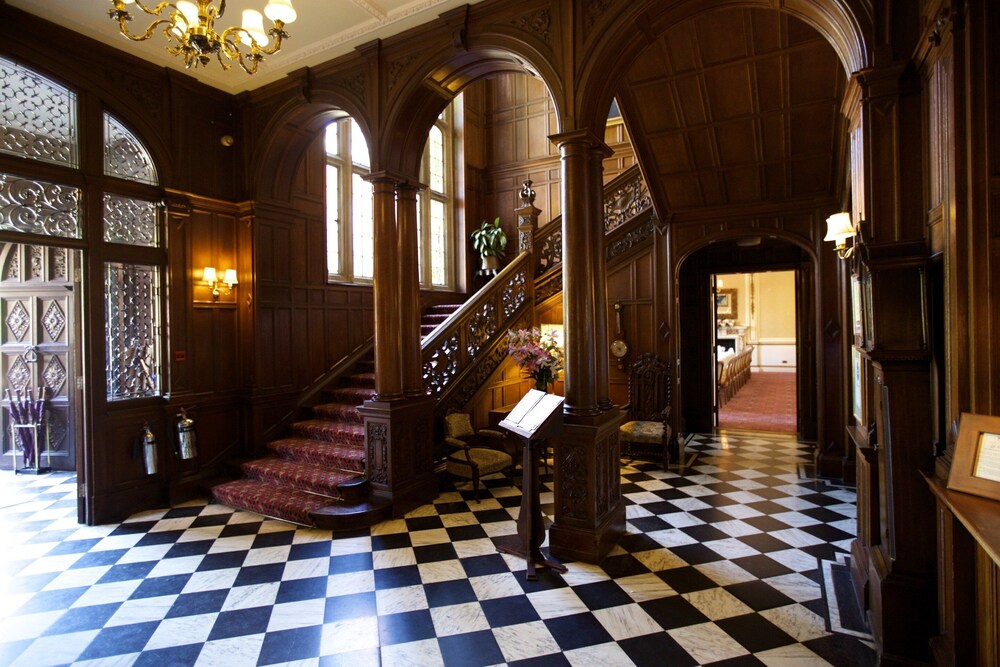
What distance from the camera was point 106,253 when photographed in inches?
197

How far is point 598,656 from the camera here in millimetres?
2740

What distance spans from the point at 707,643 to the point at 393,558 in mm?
2334

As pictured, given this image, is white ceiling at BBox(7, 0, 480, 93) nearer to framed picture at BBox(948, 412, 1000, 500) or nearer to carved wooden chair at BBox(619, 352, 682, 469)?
framed picture at BBox(948, 412, 1000, 500)

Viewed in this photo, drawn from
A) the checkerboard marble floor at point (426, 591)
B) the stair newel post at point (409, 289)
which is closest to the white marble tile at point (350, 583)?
the checkerboard marble floor at point (426, 591)

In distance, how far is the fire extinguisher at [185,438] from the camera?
5465mm

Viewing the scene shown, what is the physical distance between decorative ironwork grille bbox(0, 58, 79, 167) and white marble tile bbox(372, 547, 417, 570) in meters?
4.69

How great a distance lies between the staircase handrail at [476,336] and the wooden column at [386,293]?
900 millimetres

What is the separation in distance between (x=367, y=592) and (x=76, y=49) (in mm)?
5642

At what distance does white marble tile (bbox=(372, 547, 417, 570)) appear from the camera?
389 cm

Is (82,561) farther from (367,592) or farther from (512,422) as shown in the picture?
(512,422)

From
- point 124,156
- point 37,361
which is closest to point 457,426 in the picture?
point 124,156

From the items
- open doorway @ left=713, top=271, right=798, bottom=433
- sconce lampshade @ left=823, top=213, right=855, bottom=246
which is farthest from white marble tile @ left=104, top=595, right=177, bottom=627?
open doorway @ left=713, top=271, right=798, bottom=433

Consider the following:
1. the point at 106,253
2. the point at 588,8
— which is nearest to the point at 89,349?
the point at 106,253

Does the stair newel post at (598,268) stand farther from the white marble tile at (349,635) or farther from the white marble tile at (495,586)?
the white marble tile at (349,635)
